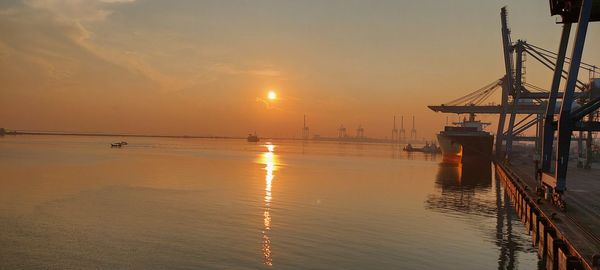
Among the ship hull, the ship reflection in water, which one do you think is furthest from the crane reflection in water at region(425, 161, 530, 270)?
the ship hull

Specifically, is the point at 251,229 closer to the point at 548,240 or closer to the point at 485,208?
the point at 548,240

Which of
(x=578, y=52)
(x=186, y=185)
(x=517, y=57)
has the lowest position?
(x=186, y=185)

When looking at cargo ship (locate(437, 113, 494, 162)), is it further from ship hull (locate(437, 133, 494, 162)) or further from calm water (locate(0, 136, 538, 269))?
calm water (locate(0, 136, 538, 269))

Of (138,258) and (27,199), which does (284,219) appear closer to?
(138,258)

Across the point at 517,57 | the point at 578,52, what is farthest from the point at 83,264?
the point at 517,57

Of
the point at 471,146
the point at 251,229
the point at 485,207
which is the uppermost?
the point at 471,146

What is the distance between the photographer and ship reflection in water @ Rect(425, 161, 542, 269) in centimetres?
2487

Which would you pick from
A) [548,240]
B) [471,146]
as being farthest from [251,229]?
[471,146]

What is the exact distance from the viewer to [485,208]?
39625mm

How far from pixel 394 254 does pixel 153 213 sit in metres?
18.3

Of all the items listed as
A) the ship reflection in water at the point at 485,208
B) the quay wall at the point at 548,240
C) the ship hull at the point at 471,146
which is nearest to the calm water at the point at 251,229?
the ship reflection in water at the point at 485,208

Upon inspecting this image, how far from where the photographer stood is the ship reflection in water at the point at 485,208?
24.9m

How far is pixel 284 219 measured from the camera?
104 feet

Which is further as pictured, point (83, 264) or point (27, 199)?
point (27, 199)
